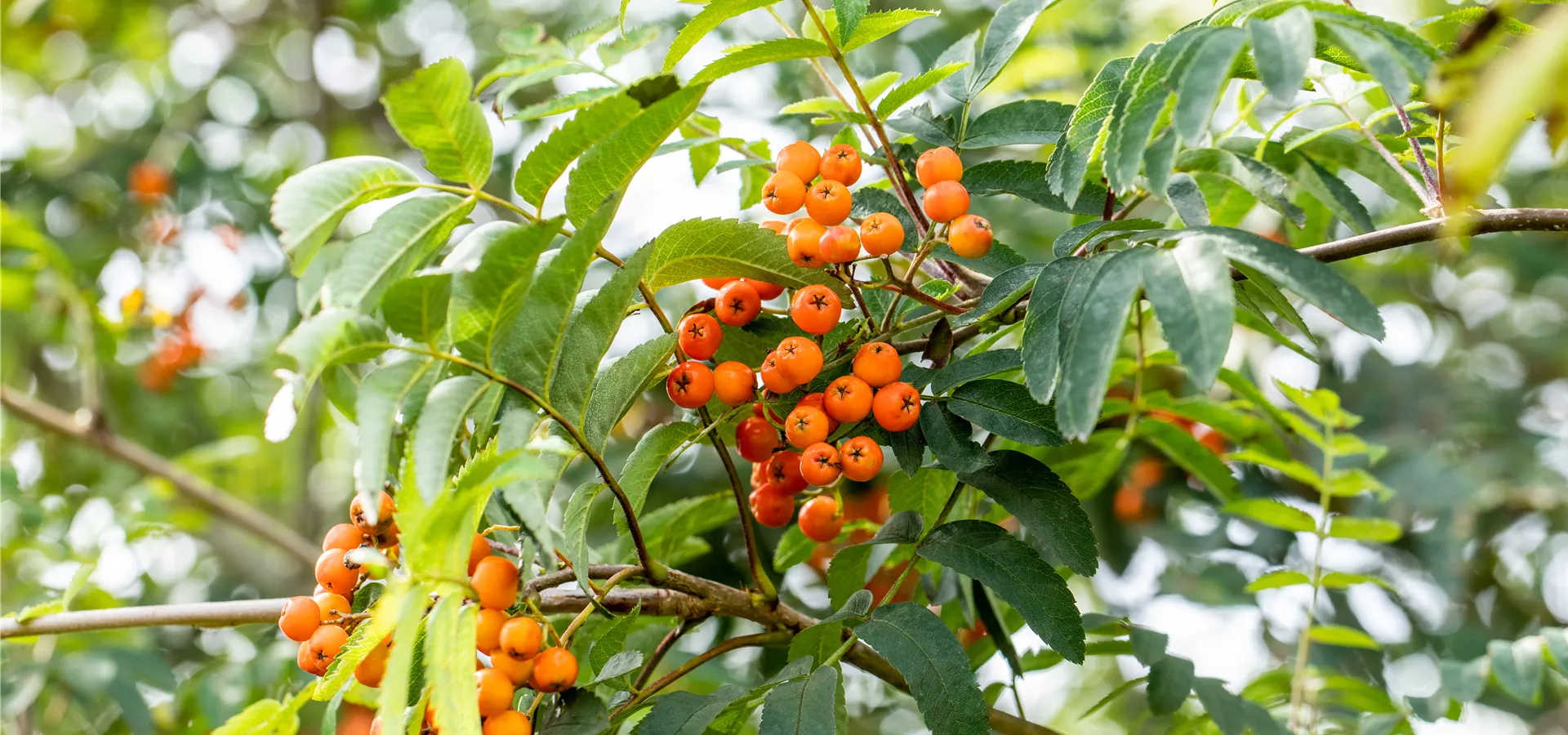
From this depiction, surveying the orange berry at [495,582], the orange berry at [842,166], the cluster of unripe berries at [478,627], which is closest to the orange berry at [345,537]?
the cluster of unripe berries at [478,627]

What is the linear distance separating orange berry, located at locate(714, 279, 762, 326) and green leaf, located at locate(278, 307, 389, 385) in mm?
410

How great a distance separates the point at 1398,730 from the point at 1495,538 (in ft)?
5.07

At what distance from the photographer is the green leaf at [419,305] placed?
2.96 ft

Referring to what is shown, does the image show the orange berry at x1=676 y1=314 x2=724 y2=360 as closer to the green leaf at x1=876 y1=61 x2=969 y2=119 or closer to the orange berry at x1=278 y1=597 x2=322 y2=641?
the green leaf at x1=876 y1=61 x2=969 y2=119

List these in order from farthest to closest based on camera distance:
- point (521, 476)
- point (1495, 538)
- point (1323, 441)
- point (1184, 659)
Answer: point (1495, 538), point (1323, 441), point (1184, 659), point (521, 476)

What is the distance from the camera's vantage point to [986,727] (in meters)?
1.07

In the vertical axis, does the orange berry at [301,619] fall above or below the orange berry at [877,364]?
below

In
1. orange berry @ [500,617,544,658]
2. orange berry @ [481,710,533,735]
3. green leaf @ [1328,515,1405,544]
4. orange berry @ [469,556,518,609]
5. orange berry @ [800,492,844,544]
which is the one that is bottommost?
green leaf @ [1328,515,1405,544]

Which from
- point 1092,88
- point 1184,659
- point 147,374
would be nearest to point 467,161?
point 1092,88

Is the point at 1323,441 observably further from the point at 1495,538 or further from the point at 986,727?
the point at 1495,538

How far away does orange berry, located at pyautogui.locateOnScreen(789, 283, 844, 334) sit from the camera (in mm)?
1163

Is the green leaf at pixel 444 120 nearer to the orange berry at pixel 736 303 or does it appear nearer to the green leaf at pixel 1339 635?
the orange berry at pixel 736 303

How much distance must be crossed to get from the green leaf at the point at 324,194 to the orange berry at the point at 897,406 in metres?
0.54

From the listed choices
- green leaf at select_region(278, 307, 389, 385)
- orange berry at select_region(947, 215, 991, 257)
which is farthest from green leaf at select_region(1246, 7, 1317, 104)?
green leaf at select_region(278, 307, 389, 385)
